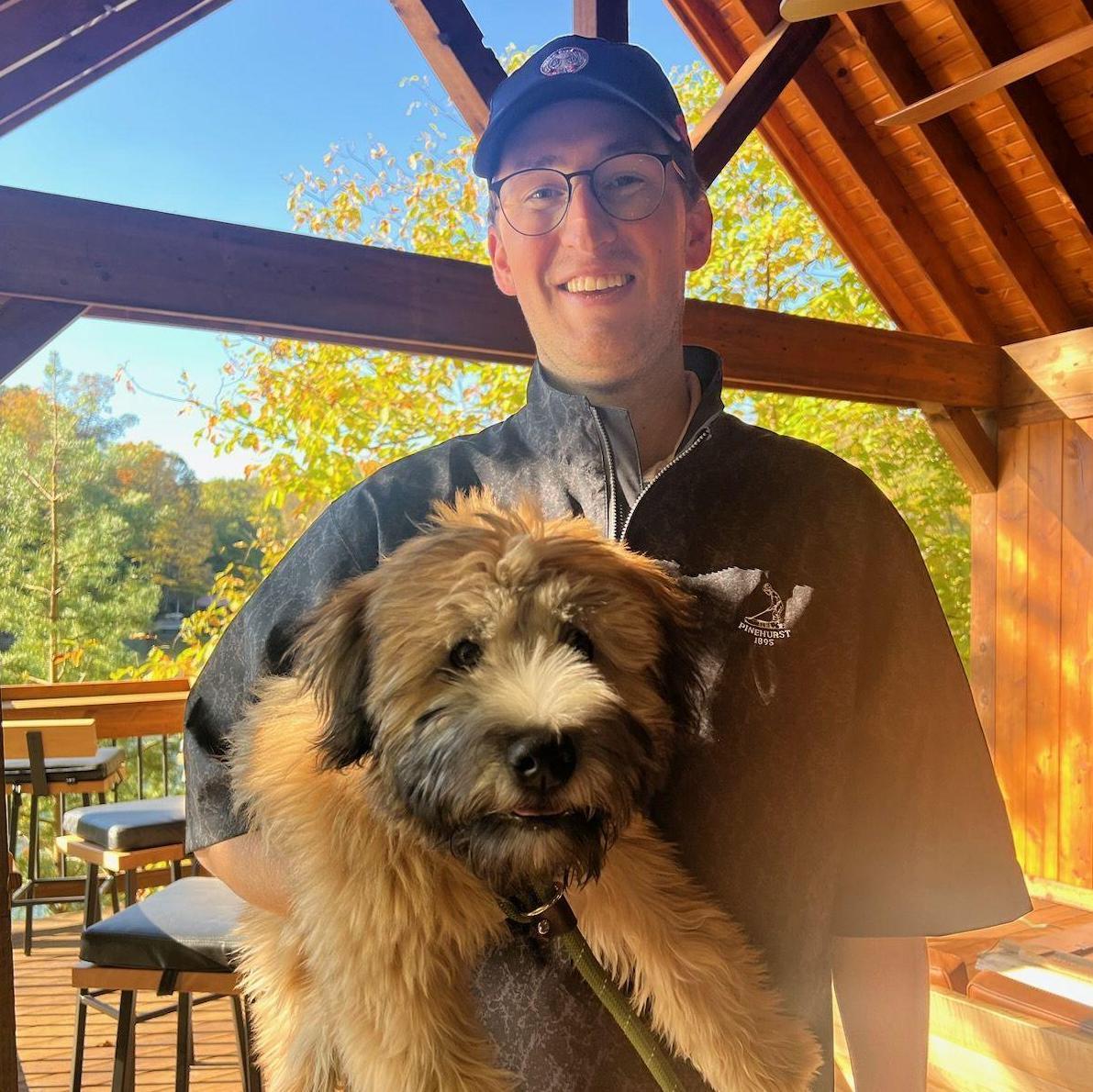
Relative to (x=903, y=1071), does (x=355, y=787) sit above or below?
above

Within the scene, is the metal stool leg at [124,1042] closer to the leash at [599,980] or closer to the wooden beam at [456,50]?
the leash at [599,980]

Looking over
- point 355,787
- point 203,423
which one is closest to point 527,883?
point 355,787

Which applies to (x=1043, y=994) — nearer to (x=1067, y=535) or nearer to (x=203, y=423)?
(x=1067, y=535)

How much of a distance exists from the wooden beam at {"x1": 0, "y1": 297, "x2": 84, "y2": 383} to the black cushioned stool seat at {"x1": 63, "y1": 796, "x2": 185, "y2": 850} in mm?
1720

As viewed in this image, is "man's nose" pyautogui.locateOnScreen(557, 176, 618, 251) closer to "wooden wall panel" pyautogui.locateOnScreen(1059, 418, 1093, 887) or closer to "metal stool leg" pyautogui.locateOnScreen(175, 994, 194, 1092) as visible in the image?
"metal stool leg" pyautogui.locateOnScreen(175, 994, 194, 1092)

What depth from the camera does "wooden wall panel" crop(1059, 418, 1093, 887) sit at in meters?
6.35

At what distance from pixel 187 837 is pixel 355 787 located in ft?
0.98

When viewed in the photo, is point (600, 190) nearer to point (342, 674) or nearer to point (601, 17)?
point (342, 674)

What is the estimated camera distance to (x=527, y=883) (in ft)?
2.74

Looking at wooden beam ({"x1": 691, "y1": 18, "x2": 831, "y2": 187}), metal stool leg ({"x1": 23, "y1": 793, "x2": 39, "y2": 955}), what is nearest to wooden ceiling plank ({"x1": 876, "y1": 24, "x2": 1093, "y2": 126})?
wooden beam ({"x1": 691, "y1": 18, "x2": 831, "y2": 187})

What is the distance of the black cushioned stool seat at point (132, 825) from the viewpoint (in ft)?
12.8

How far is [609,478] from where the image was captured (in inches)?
43.9

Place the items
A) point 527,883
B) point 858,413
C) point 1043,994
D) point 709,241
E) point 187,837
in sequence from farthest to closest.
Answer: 1. point 858,413
2. point 1043,994
3. point 709,241
4. point 187,837
5. point 527,883

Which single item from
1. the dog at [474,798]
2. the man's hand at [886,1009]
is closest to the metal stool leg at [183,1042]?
the man's hand at [886,1009]
